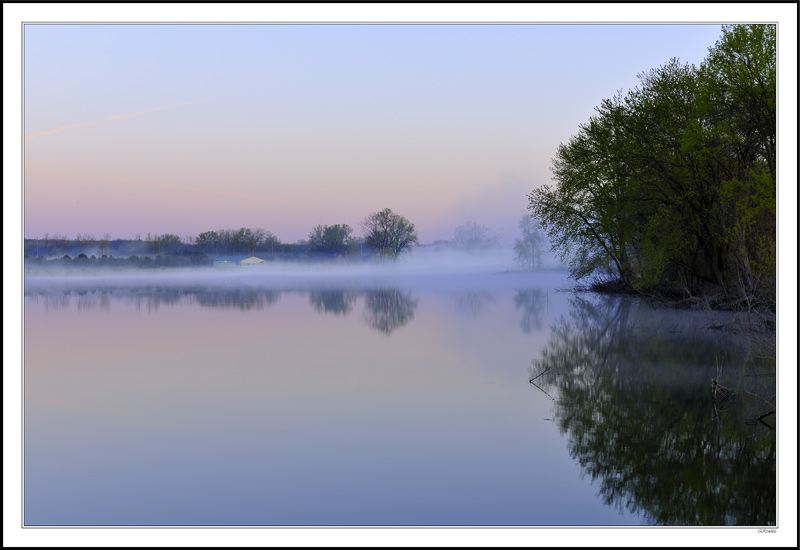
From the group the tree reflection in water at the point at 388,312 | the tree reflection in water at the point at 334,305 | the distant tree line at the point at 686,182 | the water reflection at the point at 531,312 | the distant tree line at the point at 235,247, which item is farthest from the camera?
the distant tree line at the point at 235,247

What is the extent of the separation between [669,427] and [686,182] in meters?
22.5

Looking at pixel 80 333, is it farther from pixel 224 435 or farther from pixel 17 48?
pixel 17 48

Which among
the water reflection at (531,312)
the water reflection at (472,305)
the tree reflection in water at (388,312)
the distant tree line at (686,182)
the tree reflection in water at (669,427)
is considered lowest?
the water reflection at (472,305)

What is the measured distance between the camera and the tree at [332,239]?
154125 mm

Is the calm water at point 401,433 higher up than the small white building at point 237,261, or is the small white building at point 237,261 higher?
the small white building at point 237,261

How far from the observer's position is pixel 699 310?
104ft

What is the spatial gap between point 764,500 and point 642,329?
18.3 meters

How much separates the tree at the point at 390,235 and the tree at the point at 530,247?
2185 cm

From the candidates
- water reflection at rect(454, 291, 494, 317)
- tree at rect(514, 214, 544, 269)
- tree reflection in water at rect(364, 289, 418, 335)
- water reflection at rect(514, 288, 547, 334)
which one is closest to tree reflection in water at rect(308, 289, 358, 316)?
tree reflection in water at rect(364, 289, 418, 335)

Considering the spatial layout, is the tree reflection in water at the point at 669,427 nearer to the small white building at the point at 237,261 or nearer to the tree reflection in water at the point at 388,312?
the tree reflection in water at the point at 388,312

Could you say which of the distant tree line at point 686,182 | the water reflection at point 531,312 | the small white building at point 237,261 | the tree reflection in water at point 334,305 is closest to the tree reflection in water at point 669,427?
the distant tree line at point 686,182

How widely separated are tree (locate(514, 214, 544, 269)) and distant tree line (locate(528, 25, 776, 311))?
9317 centimetres

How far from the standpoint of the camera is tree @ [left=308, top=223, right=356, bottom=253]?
15412 centimetres

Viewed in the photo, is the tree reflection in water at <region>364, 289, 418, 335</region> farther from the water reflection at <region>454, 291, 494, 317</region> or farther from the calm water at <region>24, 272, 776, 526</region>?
the calm water at <region>24, 272, 776, 526</region>
